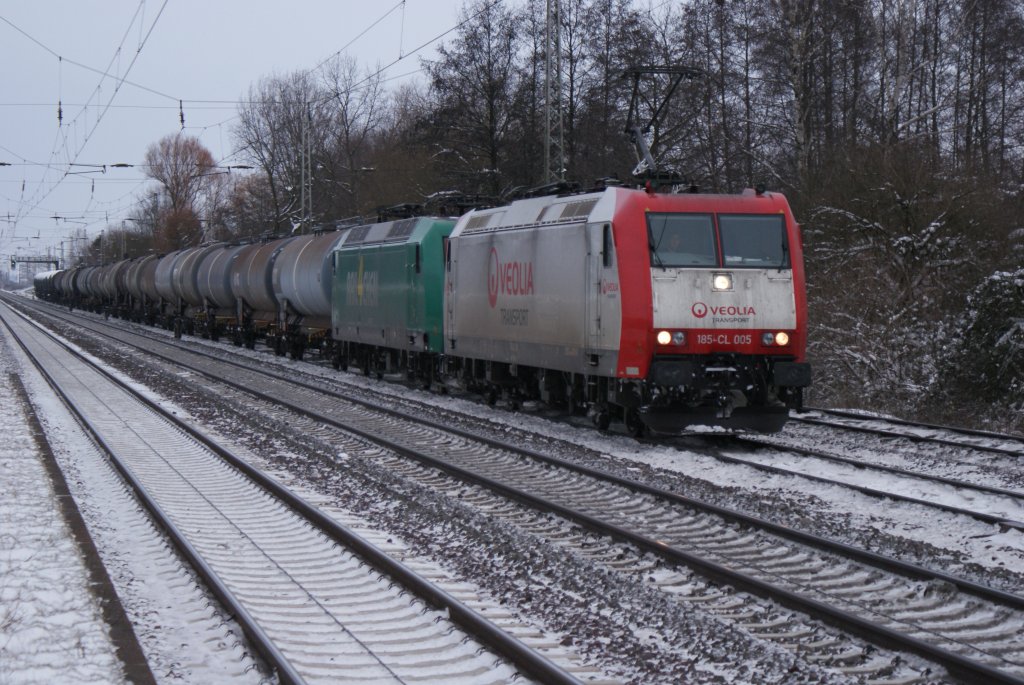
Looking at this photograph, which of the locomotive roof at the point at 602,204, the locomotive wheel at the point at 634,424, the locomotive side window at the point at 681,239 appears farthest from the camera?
the locomotive wheel at the point at 634,424

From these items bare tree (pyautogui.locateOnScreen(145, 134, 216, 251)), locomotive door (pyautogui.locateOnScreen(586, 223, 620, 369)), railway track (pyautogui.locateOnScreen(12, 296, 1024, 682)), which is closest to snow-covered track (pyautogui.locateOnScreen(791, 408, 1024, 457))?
locomotive door (pyautogui.locateOnScreen(586, 223, 620, 369))

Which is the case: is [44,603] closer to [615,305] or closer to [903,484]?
[903,484]

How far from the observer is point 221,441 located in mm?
14891

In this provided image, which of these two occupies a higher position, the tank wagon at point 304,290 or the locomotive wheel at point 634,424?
the tank wagon at point 304,290

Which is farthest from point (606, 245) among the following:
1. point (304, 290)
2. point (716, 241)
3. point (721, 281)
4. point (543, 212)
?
point (304, 290)

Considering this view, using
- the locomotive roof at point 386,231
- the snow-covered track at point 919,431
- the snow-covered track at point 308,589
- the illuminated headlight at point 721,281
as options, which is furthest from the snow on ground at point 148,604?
the locomotive roof at point 386,231

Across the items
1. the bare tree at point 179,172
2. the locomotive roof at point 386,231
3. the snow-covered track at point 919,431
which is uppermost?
the bare tree at point 179,172

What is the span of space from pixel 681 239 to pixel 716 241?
1.41 feet

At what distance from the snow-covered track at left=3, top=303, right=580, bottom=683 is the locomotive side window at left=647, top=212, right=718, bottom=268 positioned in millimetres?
5191

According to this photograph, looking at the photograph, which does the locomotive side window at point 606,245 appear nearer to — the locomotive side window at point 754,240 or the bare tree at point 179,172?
the locomotive side window at point 754,240

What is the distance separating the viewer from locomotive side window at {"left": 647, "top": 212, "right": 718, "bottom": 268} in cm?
1348

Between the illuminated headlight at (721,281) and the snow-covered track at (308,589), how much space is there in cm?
555

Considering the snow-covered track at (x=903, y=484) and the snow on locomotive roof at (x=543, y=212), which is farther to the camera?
the snow on locomotive roof at (x=543, y=212)

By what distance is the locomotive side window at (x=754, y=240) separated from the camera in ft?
44.9
